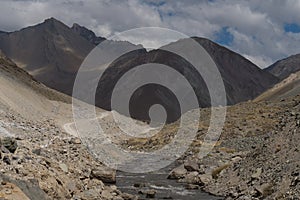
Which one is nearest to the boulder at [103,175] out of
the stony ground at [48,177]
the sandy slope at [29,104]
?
the stony ground at [48,177]

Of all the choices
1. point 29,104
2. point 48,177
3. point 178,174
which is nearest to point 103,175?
point 178,174

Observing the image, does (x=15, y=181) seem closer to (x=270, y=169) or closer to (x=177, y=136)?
(x=270, y=169)

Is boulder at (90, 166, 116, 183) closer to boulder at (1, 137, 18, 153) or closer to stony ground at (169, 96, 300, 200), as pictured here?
stony ground at (169, 96, 300, 200)

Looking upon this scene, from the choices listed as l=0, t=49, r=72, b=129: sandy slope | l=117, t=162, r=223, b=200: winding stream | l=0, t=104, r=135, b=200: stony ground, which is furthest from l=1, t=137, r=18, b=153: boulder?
l=0, t=49, r=72, b=129: sandy slope

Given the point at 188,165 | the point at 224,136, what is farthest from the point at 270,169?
the point at 224,136

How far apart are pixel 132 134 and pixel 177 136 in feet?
109

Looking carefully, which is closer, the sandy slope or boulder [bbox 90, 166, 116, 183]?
boulder [bbox 90, 166, 116, 183]

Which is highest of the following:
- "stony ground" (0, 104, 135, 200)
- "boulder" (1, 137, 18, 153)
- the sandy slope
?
the sandy slope

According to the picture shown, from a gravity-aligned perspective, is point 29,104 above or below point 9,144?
above

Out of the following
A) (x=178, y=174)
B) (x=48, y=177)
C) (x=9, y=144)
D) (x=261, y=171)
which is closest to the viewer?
(x=48, y=177)

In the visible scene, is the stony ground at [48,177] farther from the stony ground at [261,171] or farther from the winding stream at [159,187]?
the stony ground at [261,171]

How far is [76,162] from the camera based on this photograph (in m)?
40.1

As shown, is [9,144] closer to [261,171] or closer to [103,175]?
[103,175]

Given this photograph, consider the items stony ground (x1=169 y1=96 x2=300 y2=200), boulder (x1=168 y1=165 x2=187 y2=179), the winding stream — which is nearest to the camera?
stony ground (x1=169 y1=96 x2=300 y2=200)
